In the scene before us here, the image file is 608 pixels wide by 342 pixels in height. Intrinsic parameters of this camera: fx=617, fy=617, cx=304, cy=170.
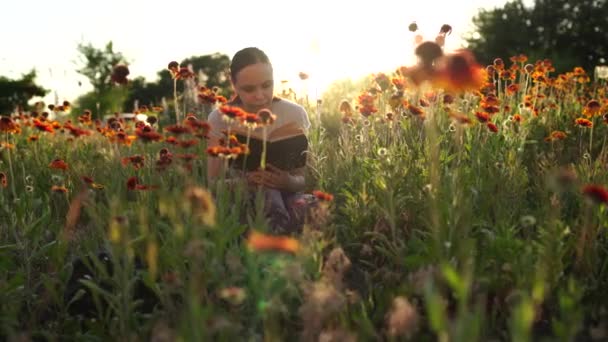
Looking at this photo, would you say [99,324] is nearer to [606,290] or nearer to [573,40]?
[606,290]

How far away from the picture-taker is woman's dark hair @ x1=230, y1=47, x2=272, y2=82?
3570 millimetres

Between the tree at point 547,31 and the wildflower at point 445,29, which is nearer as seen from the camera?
the wildflower at point 445,29

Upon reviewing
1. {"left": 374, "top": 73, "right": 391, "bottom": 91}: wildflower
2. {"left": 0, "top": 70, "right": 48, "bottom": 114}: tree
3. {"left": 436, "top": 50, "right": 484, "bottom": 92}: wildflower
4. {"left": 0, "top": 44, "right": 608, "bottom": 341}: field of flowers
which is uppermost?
{"left": 436, "top": 50, "right": 484, "bottom": 92}: wildflower

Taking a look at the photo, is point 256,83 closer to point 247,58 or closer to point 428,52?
point 247,58

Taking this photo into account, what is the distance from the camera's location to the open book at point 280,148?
12.9 feet

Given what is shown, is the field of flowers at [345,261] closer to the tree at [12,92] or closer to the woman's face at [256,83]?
the woman's face at [256,83]

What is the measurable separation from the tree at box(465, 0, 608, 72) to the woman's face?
22131mm

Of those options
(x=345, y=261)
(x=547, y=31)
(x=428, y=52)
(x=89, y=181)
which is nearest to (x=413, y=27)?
(x=428, y=52)

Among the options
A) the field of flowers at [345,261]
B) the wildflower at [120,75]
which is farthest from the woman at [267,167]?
the wildflower at [120,75]

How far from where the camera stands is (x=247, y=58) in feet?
11.7

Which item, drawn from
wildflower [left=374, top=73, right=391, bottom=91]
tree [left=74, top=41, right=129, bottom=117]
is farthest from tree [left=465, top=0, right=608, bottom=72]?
wildflower [left=374, top=73, right=391, bottom=91]

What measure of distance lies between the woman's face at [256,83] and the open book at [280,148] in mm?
310

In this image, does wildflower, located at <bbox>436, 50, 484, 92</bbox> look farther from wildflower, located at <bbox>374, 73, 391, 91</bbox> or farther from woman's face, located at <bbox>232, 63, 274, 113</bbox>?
wildflower, located at <bbox>374, 73, 391, 91</bbox>

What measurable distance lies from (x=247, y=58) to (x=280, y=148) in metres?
0.64
